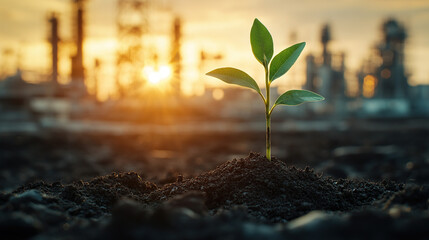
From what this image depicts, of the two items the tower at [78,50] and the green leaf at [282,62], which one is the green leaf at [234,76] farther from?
the tower at [78,50]

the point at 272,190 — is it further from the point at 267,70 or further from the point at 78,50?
the point at 78,50

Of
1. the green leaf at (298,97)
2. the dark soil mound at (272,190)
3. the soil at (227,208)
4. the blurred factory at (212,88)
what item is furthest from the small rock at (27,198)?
the blurred factory at (212,88)

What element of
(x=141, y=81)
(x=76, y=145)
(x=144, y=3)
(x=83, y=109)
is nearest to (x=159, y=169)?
(x=76, y=145)

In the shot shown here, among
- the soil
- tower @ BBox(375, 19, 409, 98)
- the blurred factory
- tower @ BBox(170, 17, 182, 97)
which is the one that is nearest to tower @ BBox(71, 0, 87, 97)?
the blurred factory

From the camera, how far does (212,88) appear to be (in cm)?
4381

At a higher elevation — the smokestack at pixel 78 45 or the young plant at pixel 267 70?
the smokestack at pixel 78 45

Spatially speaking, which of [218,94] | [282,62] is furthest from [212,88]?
[282,62]

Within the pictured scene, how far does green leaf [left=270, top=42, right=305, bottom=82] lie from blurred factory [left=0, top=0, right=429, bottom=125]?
3195 centimetres

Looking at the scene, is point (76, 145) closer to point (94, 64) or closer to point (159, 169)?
point (159, 169)

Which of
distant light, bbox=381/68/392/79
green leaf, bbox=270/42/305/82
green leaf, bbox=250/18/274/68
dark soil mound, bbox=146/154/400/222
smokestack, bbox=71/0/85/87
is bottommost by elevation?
dark soil mound, bbox=146/154/400/222

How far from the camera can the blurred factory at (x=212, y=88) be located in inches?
1399

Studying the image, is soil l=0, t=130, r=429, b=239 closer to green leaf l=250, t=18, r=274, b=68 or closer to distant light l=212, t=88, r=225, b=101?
green leaf l=250, t=18, r=274, b=68

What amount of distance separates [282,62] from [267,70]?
0.11 metres

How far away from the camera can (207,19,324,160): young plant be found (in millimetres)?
2242
